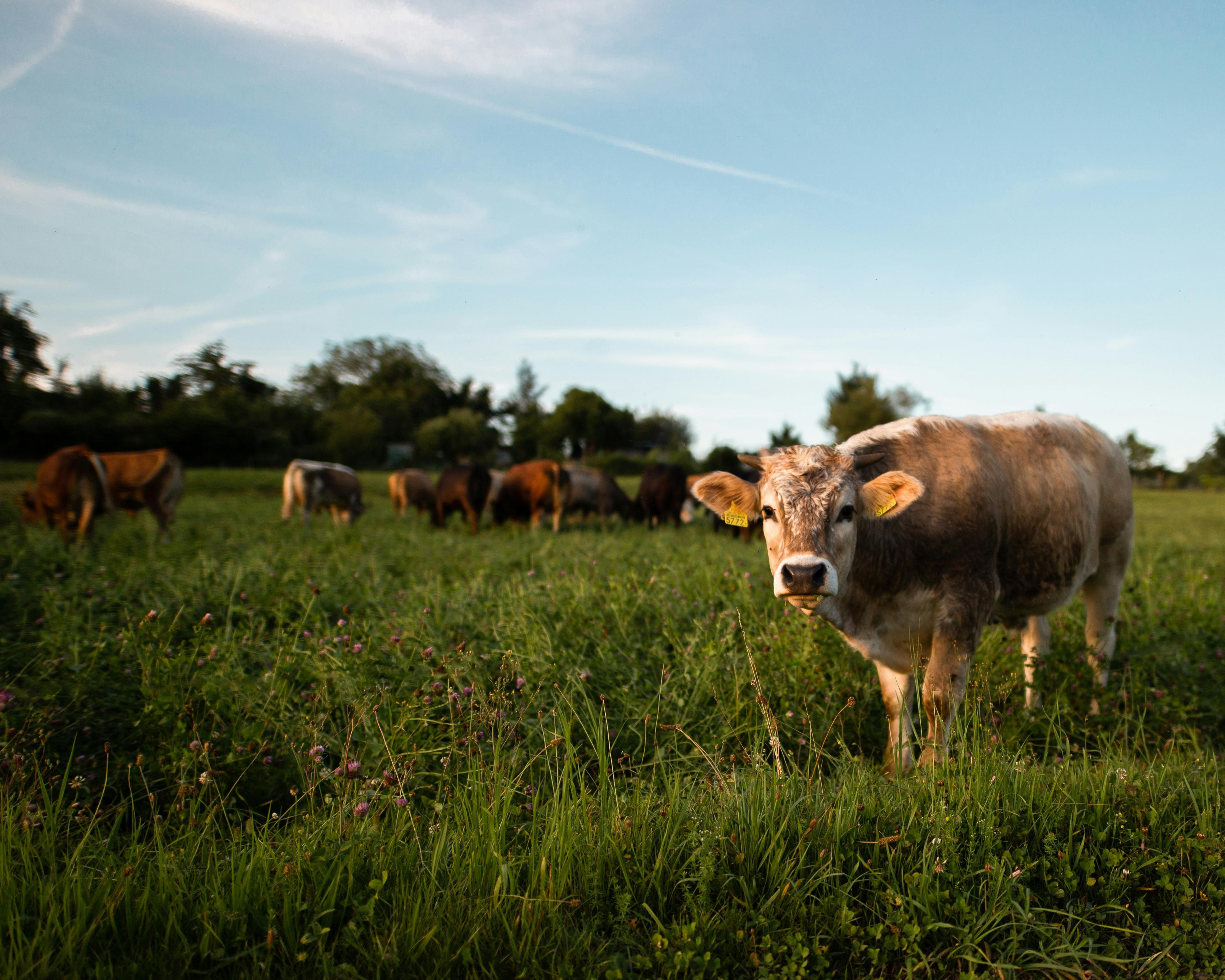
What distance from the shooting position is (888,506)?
3438 mm

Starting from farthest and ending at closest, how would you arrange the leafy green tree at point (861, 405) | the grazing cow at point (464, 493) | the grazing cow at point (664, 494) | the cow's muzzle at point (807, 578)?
the leafy green tree at point (861, 405), the grazing cow at point (664, 494), the grazing cow at point (464, 493), the cow's muzzle at point (807, 578)

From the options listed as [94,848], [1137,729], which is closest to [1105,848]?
[1137,729]

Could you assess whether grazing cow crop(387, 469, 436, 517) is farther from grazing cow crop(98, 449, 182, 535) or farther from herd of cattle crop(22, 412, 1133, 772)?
herd of cattle crop(22, 412, 1133, 772)

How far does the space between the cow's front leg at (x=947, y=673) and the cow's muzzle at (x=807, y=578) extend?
1037 mm

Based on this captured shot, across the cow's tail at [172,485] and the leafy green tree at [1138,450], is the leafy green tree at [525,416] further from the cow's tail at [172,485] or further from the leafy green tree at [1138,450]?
the leafy green tree at [1138,450]

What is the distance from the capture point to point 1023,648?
4.97 metres

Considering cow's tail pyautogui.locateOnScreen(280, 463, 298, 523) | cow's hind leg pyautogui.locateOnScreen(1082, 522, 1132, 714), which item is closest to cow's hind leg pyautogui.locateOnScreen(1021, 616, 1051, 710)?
cow's hind leg pyautogui.locateOnScreen(1082, 522, 1132, 714)

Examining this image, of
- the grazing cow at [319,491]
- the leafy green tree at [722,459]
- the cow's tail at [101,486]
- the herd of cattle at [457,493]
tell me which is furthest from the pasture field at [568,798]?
the leafy green tree at [722,459]

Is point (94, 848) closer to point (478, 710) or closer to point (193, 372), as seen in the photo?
point (478, 710)

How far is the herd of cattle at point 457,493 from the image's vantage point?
13.3m

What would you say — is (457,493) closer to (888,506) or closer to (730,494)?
(730,494)

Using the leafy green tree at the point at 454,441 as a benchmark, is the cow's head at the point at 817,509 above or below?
below

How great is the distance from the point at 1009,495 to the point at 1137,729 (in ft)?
4.94

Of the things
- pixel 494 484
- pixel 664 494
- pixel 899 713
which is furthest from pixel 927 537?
pixel 494 484
